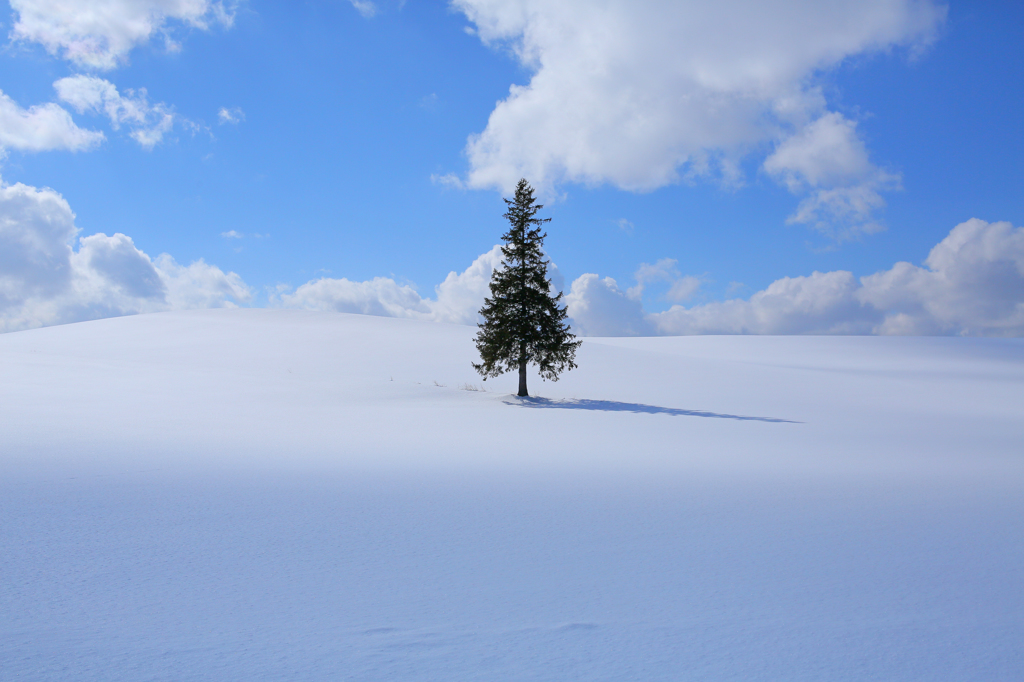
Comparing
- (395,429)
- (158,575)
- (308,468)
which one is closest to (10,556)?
(158,575)

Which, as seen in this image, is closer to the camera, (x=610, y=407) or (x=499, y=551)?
(x=499, y=551)

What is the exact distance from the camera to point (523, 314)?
23797 mm

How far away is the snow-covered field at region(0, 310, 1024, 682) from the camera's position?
3523mm

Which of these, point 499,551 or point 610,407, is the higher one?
point 610,407

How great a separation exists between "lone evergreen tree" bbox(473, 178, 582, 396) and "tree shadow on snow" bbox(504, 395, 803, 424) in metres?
1.51

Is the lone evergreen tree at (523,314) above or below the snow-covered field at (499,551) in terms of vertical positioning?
above

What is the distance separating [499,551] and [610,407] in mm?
16121

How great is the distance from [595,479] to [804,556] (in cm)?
368

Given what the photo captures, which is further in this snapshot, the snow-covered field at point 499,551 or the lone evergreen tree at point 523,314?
the lone evergreen tree at point 523,314

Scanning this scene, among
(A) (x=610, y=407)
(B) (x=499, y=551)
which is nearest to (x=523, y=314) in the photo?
(A) (x=610, y=407)

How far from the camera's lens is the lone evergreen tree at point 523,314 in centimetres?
2356

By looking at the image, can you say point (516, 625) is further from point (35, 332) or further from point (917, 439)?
point (35, 332)

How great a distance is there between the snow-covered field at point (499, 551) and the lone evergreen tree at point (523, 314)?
819 cm

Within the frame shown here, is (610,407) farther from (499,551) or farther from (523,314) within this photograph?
(499,551)
